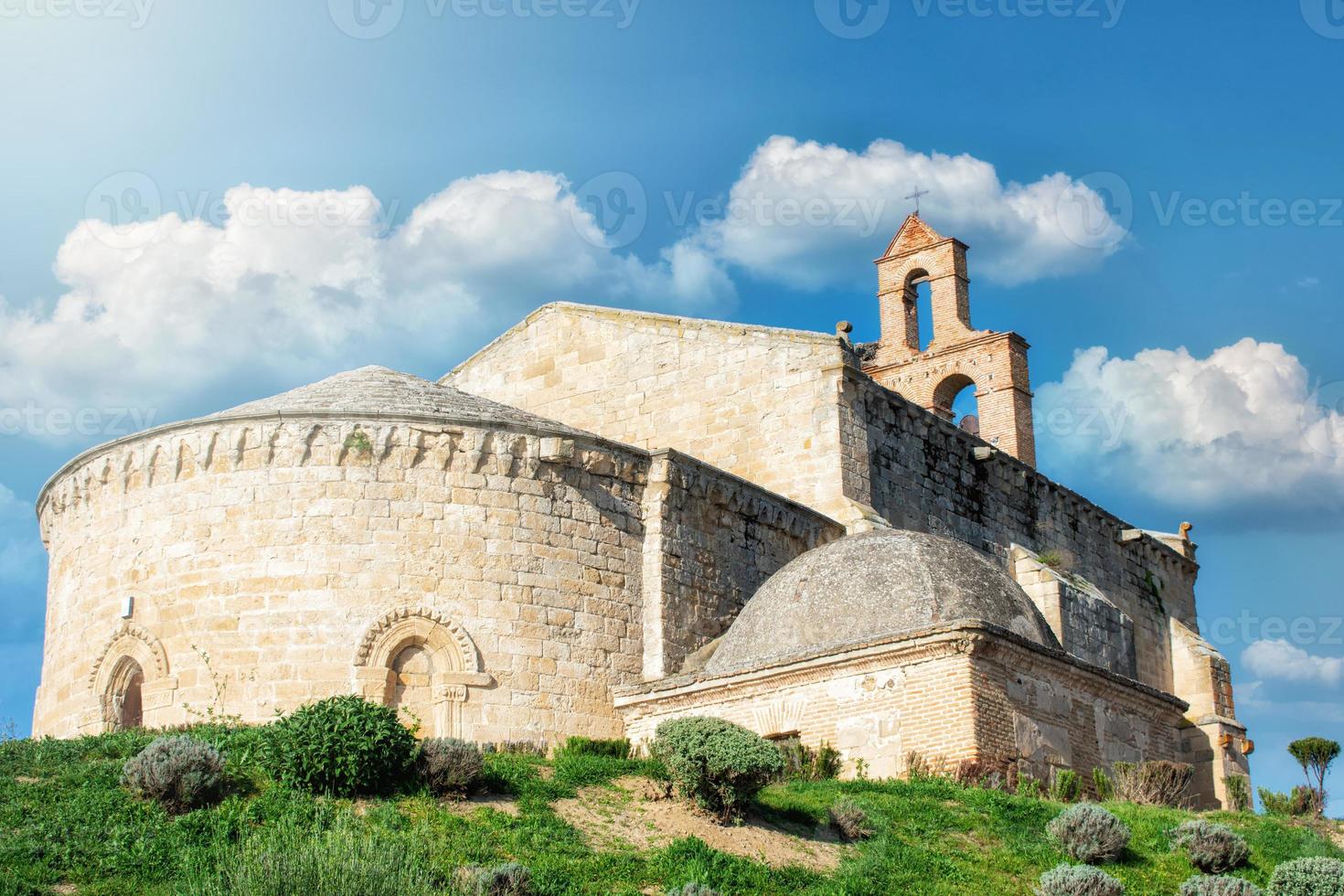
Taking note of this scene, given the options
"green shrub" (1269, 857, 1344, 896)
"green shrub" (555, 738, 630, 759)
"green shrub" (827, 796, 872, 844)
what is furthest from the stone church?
"green shrub" (1269, 857, 1344, 896)

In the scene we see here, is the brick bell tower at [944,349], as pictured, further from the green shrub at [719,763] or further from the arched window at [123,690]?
the green shrub at [719,763]

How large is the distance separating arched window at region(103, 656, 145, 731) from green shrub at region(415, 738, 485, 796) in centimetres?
647

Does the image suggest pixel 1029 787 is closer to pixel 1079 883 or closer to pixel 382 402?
pixel 1079 883

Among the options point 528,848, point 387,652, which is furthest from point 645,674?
point 528,848

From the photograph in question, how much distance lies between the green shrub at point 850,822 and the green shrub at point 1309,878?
3.91m

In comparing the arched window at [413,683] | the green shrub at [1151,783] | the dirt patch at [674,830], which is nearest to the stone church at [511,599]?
the arched window at [413,683]

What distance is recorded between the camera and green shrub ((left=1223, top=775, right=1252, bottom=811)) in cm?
2367

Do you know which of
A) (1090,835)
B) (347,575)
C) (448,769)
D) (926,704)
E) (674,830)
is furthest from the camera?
(347,575)

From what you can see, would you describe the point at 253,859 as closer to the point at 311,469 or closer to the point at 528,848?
the point at 528,848

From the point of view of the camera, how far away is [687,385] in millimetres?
28125

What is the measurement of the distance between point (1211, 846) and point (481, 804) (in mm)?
7353

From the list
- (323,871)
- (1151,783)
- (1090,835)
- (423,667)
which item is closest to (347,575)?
(423,667)

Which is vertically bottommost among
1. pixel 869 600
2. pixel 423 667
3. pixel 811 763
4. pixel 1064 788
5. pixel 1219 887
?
pixel 1219 887

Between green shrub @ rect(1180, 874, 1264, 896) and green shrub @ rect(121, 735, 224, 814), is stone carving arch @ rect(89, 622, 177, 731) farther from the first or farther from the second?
green shrub @ rect(1180, 874, 1264, 896)
